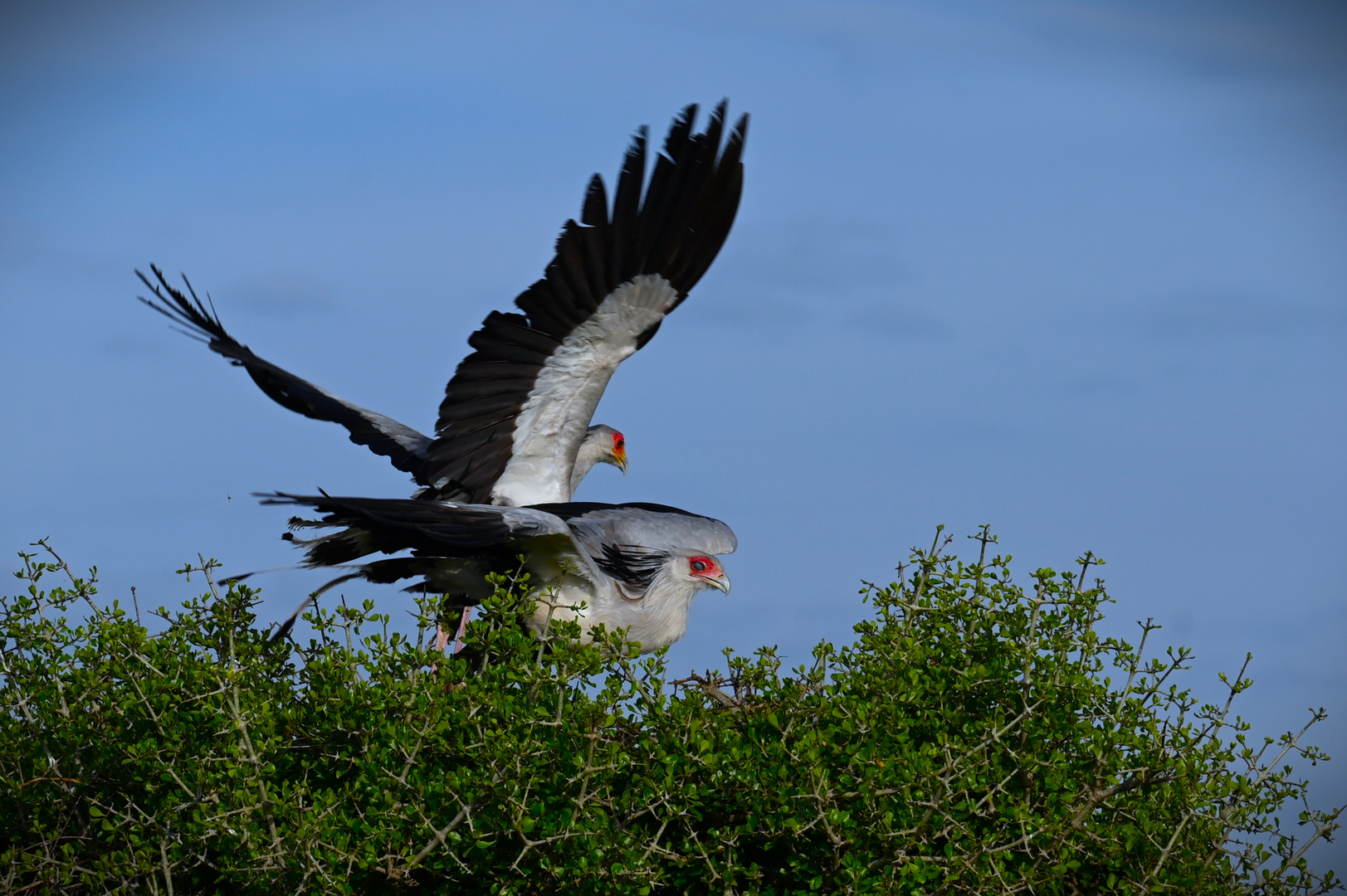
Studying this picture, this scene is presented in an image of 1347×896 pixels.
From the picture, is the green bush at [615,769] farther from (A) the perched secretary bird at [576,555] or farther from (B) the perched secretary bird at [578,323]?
(B) the perched secretary bird at [578,323]

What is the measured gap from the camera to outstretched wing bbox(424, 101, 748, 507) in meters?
5.49

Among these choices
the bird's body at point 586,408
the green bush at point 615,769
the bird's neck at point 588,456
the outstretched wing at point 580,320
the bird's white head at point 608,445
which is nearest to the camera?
the green bush at point 615,769

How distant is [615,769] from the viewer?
3.15 meters

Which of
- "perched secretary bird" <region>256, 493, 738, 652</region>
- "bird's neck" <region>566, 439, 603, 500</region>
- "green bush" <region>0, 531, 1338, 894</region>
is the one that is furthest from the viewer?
"bird's neck" <region>566, 439, 603, 500</region>

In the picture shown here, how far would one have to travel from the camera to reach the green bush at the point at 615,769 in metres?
3.15

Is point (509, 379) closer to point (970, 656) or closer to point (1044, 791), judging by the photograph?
point (970, 656)

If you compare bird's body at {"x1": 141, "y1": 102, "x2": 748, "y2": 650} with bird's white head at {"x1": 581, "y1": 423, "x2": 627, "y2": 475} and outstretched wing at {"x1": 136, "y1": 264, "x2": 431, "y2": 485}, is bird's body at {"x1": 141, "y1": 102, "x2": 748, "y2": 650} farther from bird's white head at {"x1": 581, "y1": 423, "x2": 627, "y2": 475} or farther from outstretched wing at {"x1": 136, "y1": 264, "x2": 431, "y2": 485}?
bird's white head at {"x1": 581, "y1": 423, "x2": 627, "y2": 475}

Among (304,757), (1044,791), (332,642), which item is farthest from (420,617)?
(1044,791)

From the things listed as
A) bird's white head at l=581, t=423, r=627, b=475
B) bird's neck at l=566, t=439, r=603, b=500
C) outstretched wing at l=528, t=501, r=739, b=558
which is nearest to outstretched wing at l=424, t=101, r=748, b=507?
outstretched wing at l=528, t=501, r=739, b=558

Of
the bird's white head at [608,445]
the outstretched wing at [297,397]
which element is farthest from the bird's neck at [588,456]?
the outstretched wing at [297,397]

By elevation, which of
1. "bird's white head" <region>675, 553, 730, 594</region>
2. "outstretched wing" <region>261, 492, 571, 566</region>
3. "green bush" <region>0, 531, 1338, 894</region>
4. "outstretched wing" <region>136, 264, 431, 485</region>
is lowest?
"green bush" <region>0, 531, 1338, 894</region>

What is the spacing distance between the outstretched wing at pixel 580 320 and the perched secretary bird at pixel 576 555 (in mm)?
564

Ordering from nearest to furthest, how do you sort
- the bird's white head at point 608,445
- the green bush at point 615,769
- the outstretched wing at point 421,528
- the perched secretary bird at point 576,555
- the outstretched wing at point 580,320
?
the green bush at point 615,769 → the outstretched wing at point 421,528 → the perched secretary bird at point 576,555 → the outstretched wing at point 580,320 → the bird's white head at point 608,445

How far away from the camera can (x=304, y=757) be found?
3.69 metres
